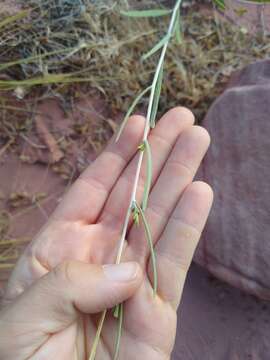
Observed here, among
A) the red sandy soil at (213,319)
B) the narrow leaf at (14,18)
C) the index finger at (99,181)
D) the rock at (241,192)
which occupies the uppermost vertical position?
the narrow leaf at (14,18)

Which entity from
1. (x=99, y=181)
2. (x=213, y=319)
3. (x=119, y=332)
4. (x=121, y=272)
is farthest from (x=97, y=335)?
(x=213, y=319)

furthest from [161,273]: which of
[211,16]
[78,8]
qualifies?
[211,16]

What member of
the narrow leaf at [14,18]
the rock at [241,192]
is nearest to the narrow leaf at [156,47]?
the rock at [241,192]

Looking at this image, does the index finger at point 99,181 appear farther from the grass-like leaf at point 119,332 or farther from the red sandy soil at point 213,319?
the red sandy soil at point 213,319

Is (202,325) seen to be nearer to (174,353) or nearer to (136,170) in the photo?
(174,353)

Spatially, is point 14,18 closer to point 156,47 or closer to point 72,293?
point 156,47

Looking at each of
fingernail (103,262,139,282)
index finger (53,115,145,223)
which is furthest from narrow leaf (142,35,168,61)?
fingernail (103,262,139,282)

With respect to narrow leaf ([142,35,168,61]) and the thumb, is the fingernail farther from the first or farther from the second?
narrow leaf ([142,35,168,61])
